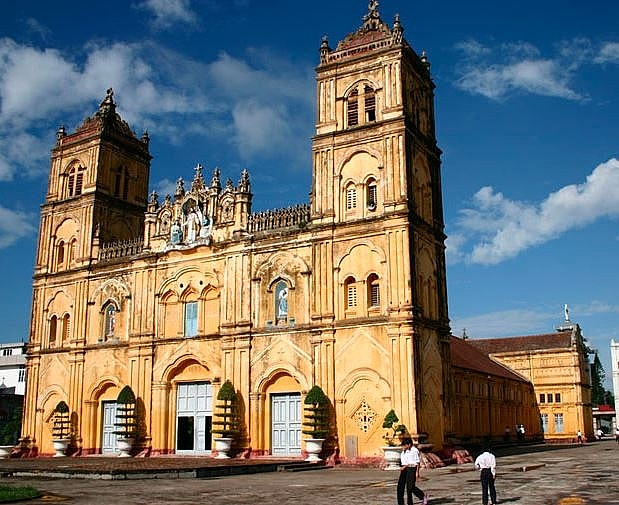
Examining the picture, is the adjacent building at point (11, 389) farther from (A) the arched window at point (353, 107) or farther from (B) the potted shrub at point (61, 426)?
(A) the arched window at point (353, 107)

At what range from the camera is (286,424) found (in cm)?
3123

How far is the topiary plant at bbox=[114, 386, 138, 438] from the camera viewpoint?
34.2m

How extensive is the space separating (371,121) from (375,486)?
680 inches

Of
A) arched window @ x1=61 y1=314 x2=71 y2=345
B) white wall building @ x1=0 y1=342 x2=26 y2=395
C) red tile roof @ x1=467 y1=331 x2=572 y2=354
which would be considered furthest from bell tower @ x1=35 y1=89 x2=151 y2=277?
red tile roof @ x1=467 y1=331 x2=572 y2=354

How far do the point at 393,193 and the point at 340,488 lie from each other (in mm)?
14304

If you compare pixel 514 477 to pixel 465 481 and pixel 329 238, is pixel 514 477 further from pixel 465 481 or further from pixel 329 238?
pixel 329 238

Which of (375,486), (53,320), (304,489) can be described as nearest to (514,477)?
(375,486)

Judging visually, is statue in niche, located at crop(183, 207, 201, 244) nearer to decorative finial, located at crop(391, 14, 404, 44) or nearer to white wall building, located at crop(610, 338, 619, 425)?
decorative finial, located at crop(391, 14, 404, 44)

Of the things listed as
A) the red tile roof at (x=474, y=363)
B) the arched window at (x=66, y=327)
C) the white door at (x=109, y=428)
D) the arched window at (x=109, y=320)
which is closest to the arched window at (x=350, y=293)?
the arched window at (x=109, y=320)

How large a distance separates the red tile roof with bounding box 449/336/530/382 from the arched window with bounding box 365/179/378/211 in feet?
51.3

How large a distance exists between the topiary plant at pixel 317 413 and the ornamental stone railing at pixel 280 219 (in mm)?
7574

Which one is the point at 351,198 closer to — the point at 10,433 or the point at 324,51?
the point at 324,51

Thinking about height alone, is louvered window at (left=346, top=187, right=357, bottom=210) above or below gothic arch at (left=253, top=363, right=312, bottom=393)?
above

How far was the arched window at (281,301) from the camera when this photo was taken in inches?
1261
